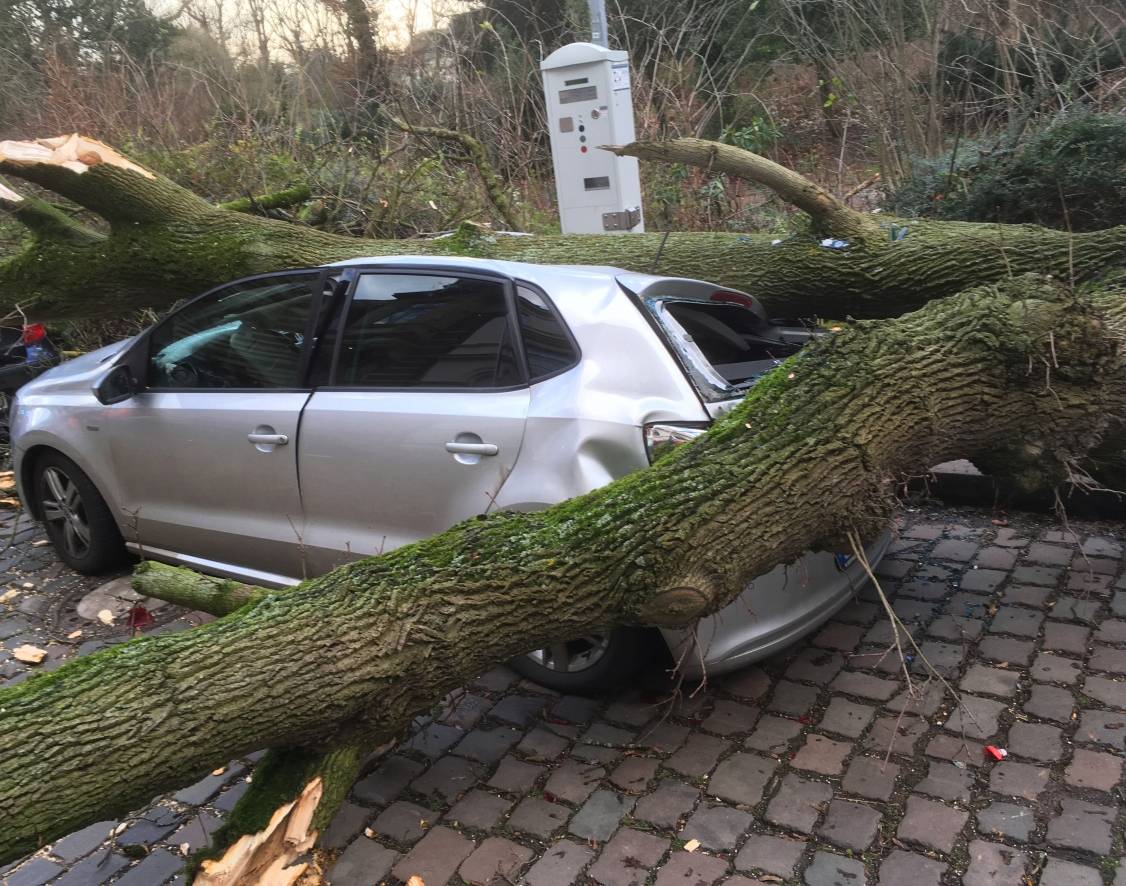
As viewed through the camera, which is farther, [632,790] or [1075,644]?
[1075,644]

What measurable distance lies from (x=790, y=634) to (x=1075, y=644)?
124cm

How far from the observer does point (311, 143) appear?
9.73m

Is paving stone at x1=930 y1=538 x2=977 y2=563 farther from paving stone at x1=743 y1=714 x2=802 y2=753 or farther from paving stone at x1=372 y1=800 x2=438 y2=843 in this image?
paving stone at x1=372 y1=800 x2=438 y2=843

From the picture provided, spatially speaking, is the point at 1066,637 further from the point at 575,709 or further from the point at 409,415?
the point at 409,415

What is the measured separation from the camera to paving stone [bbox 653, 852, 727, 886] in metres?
2.75

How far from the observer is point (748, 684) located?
12.4ft

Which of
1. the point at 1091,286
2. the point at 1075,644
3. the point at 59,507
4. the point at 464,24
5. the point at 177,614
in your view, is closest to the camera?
A: the point at 1075,644

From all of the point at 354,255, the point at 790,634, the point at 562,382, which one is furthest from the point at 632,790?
the point at 354,255

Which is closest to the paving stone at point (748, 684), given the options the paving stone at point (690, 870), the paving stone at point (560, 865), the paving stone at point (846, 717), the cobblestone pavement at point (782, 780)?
the cobblestone pavement at point (782, 780)

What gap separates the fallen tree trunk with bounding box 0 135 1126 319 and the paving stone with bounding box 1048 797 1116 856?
2.36 metres

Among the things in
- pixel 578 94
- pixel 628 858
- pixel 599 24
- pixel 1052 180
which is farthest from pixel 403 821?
pixel 599 24

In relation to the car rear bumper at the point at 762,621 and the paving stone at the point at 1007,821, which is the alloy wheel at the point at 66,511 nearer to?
the car rear bumper at the point at 762,621

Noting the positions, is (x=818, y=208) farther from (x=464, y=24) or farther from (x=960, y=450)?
(x=464, y=24)

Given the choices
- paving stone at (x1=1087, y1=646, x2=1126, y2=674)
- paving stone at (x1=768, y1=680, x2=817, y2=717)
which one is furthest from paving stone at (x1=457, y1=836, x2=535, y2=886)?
paving stone at (x1=1087, y1=646, x2=1126, y2=674)
